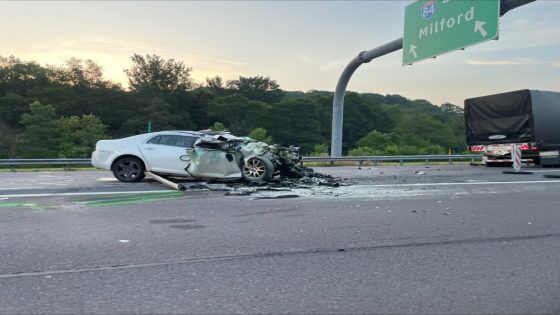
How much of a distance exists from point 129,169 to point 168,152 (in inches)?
48.5

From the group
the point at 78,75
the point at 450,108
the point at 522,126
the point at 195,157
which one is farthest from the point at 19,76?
the point at 450,108

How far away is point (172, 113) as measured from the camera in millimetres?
69562

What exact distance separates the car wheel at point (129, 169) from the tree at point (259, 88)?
74238 mm

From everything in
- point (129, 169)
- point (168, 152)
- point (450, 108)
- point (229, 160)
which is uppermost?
point (450, 108)

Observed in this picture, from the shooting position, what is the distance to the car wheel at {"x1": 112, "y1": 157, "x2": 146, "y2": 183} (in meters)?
10.6

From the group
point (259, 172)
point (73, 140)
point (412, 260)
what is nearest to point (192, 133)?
point (259, 172)

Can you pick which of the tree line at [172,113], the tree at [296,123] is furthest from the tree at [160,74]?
the tree at [296,123]

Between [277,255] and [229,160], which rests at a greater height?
[229,160]

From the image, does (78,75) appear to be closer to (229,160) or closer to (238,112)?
(238,112)

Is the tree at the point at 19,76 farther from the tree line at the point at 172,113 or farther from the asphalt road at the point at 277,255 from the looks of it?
the asphalt road at the point at 277,255

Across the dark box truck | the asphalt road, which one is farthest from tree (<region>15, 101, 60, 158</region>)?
the asphalt road

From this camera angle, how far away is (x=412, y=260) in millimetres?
4355

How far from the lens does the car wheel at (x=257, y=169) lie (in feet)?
33.0

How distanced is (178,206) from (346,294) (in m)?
4.55
